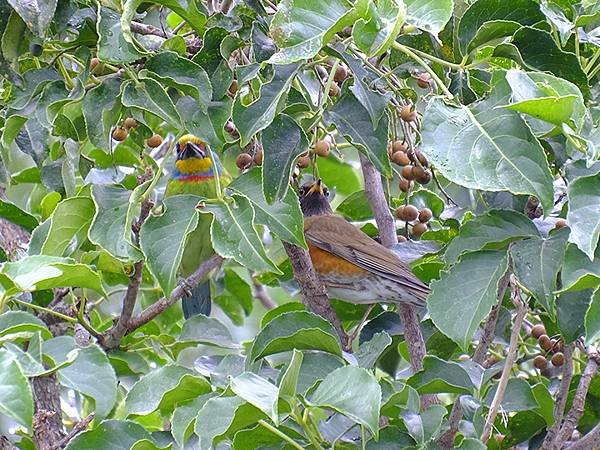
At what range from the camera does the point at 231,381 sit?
1.69 m

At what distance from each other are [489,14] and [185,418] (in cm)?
105

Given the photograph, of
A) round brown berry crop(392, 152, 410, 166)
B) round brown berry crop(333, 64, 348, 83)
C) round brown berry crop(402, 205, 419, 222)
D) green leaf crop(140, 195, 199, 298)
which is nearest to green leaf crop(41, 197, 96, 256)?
green leaf crop(140, 195, 199, 298)

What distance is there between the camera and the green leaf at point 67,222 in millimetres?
2260

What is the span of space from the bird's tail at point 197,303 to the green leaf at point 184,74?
133cm

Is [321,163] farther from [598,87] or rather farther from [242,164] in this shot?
[598,87]

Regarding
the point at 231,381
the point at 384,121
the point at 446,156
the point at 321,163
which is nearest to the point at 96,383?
the point at 231,381

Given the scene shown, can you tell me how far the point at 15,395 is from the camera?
147 cm

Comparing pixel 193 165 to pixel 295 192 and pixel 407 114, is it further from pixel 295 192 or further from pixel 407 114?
pixel 295 192

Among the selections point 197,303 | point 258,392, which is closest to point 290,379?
point 258,392

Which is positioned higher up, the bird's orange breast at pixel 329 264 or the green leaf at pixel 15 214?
the green leaf at pixel 15 214

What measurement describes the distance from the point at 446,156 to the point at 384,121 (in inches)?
20.6

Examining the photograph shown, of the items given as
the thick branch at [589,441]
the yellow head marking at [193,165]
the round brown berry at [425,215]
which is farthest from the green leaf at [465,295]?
the yellow head marking at [193,165]

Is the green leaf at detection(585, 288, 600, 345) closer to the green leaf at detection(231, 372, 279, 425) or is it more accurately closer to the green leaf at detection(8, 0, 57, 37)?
the green leaf at detection(231, 372, 279, 425)

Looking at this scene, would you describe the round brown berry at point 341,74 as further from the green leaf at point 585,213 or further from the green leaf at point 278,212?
the green leaf at point 585,213
